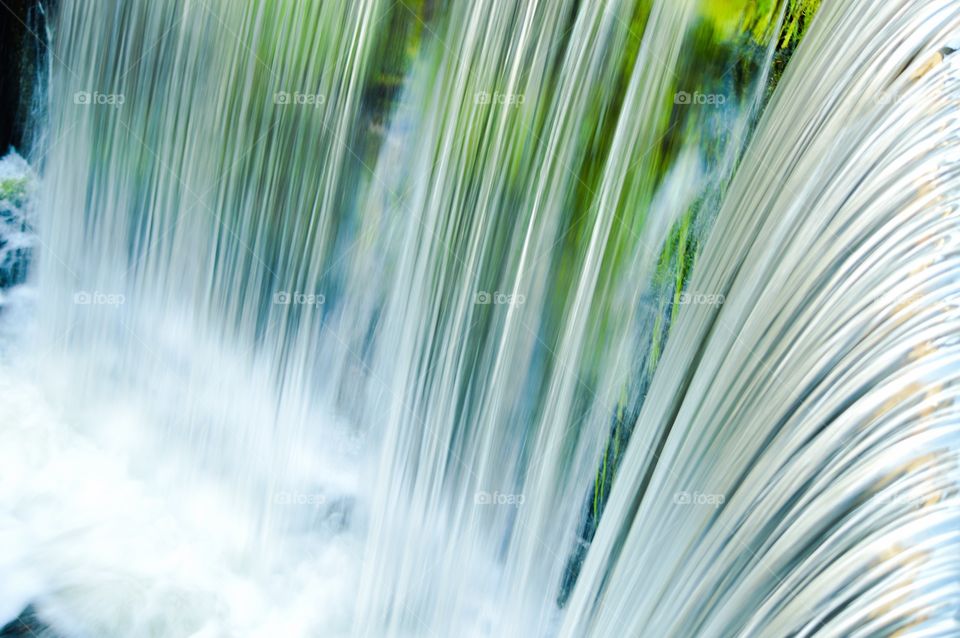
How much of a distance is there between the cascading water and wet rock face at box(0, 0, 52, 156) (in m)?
0.10

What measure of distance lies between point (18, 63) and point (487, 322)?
3.30 m

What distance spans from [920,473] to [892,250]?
607 mm

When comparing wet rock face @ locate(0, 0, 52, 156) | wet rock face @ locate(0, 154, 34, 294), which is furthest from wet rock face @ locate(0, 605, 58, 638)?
wet rock face @ locate(0, 0, 52, 156)

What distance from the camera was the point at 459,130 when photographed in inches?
145

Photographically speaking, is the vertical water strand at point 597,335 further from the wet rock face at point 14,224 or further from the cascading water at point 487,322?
the wet rock face at point 14,224

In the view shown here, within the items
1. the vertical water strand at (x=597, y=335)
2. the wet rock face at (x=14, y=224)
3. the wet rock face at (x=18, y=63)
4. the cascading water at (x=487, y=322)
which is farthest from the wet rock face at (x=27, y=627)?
the wet rock face at (x=18, y=63)

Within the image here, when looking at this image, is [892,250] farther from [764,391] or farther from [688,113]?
[688,113]

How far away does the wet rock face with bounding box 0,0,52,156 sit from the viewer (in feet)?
16.1

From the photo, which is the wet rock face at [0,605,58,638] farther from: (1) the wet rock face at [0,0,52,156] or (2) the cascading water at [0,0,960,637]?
(1) the wet rock face at [0,0,52,156]

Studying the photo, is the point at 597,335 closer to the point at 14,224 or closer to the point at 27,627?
the point at 27,627

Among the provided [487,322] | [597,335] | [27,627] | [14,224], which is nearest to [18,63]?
[14,224]

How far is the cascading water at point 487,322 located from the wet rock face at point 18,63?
0.10 metres

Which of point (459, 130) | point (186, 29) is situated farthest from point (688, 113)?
point (186, 29)

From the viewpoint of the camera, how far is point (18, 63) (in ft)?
16.5
